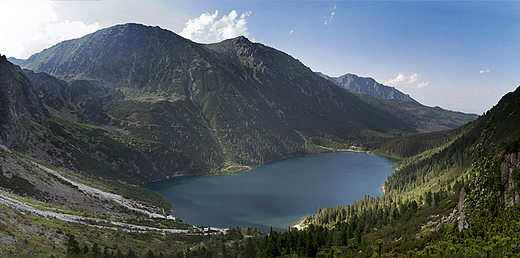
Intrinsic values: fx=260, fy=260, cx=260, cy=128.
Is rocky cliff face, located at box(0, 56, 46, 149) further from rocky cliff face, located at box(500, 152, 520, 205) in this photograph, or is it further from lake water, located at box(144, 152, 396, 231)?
rocky cliff face, located at box(500, 152, 520, 205)

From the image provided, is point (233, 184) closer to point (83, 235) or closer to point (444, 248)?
point (83, 235)

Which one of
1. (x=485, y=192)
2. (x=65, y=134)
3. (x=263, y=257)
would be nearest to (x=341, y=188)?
(x=263, y=257)

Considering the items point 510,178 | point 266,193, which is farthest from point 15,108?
point 510,178

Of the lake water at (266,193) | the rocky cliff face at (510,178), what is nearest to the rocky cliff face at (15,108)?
the lake water at (266,193)

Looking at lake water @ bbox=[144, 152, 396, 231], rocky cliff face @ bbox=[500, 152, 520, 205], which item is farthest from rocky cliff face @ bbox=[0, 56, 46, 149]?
rocky cliff face @ bbox=[500, 152, 520, 205]

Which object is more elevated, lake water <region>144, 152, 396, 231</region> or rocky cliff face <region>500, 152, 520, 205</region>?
rocky cliff face <region>500, 152, 520, 205</region>
